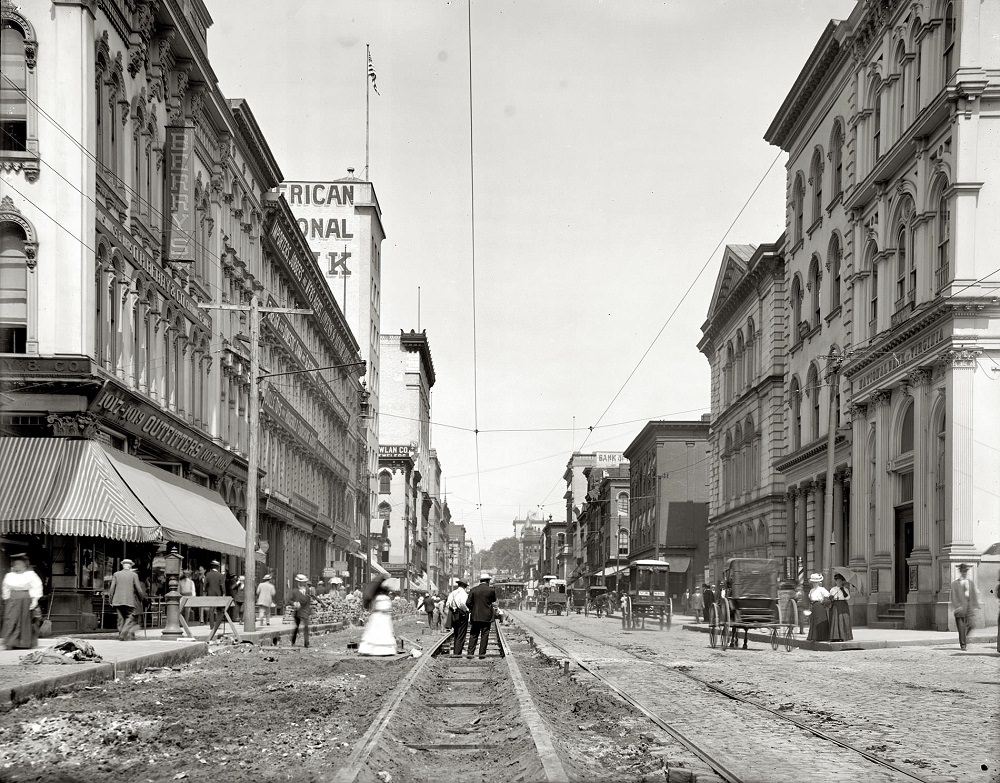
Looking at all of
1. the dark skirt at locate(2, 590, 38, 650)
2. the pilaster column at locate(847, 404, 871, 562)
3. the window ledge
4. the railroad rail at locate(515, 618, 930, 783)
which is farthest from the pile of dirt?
the pilaster column at locate(847, 404, 871, 562)

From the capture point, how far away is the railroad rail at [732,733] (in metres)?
9.65

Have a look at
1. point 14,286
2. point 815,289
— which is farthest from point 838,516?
point 14,286

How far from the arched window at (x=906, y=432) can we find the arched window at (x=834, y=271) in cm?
1018

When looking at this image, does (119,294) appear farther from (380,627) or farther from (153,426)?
(380,627)

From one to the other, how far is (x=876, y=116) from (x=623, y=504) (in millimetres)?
79014

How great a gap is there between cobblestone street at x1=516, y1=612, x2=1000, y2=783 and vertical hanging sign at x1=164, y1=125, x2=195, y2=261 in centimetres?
1476

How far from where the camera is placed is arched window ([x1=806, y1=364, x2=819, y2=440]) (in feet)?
173

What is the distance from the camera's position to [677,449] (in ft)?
306

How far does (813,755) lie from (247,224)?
3802 centimetres

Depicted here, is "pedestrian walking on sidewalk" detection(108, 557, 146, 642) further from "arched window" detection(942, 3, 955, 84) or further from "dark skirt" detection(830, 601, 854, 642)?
"arched window" detection(942, 3, 955, 84)

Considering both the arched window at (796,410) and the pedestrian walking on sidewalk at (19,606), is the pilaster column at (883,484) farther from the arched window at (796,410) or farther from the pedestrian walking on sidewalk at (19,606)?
the pedestrian walking on sidewalk at (19,606)

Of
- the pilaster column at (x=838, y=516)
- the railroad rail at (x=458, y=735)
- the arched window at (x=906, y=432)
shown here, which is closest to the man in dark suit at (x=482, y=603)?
the railroad rail at (x=458, y=735)

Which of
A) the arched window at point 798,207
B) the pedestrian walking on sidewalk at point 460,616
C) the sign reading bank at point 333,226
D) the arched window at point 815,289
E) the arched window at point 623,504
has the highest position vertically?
the sign reading bank at point 333,226

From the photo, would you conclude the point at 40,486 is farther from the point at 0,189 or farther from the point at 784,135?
the point at 784,135
